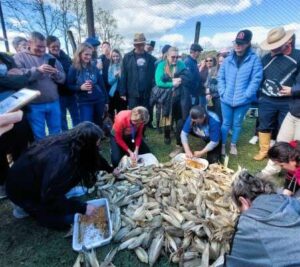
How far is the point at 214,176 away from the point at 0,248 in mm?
2503

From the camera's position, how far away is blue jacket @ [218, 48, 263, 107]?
4070 mm

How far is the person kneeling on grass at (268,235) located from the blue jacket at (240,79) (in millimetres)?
2944

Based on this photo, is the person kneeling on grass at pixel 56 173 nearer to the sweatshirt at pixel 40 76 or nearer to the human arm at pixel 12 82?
the human arm at pixel 12 82

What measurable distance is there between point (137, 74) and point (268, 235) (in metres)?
4.27

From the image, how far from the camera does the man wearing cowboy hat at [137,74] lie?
5.09 metres

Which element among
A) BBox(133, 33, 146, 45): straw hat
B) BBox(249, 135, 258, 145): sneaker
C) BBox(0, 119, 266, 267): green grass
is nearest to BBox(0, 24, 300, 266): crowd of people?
BBox(133, 33, 146, 45): straw hat

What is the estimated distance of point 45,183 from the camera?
→ 226 cm

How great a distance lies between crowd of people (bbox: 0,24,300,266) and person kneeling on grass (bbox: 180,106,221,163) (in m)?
0.02

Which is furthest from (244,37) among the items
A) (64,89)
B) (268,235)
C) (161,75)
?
(268,235)

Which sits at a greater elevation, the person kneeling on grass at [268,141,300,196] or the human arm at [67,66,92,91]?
the human arm at [67,66,92,91]

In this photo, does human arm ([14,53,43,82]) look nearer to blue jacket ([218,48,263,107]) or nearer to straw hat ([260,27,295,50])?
blue jacket ([218,48,263,107])

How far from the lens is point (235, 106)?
4.30 meters

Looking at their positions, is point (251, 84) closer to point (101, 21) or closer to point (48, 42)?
point (48, 42)

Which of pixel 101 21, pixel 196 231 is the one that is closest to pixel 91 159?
pixel 196 231
